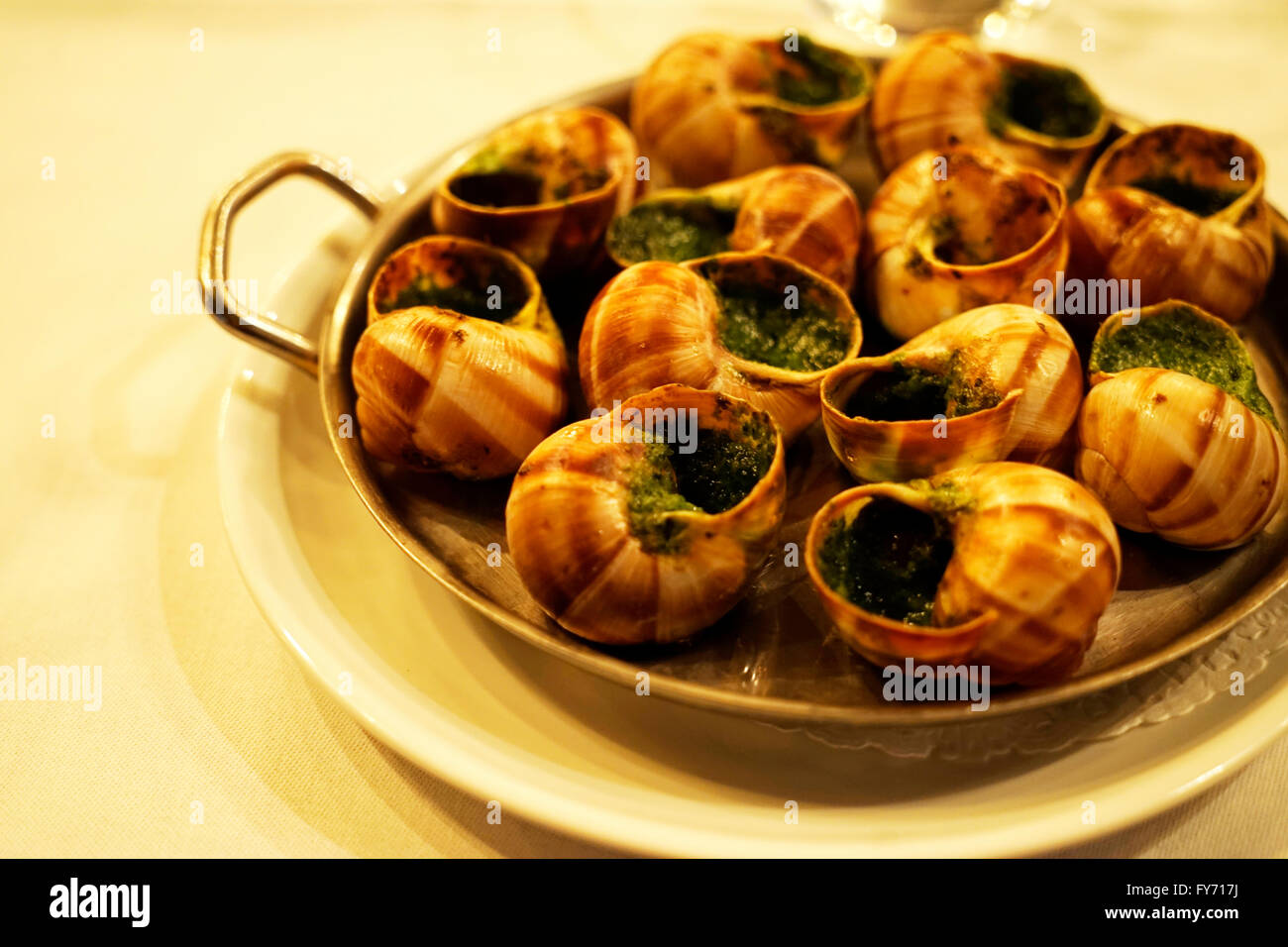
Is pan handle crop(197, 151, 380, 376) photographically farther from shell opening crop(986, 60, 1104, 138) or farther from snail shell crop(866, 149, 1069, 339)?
shell opening crop(986, 60, 1104, 138)

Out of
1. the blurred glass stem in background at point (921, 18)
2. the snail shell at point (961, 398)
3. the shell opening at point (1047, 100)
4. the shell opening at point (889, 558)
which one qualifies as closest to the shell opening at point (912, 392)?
the snail shell at point (961, 398)

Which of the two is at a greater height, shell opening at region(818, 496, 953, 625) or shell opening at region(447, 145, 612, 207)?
shell opening at region(447, 145, 612, 207)

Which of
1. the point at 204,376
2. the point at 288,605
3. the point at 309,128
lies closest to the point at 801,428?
the point at 288,605

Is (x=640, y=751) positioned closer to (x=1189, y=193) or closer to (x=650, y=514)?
(x=650, y=514)

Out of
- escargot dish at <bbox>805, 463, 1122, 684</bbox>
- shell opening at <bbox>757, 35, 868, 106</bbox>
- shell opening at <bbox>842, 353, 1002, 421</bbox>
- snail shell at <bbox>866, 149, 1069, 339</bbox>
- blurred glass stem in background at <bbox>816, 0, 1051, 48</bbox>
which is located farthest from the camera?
blurred glass stem in background at <bbox>816, 0, 1051, 48</bbox>

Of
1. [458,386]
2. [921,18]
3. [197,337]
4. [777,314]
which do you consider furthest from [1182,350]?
[197,337]

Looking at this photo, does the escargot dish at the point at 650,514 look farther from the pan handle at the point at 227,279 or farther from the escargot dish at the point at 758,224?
the pan handle at the point at 227,279

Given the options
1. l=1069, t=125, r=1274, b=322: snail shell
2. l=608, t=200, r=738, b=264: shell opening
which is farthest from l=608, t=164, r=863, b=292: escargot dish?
l=1069, t=125, r=1274, b=322: snail shell

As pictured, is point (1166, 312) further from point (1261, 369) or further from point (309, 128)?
point (309, 128)
